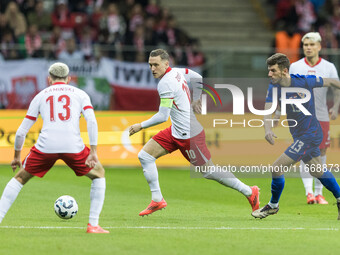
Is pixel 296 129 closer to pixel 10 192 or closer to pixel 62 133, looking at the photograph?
pixel 62 133

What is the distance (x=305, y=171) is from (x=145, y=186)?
141 inches

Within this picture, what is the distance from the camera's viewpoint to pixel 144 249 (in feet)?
27.8

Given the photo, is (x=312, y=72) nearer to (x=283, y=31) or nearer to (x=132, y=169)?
(x=132, y=169)

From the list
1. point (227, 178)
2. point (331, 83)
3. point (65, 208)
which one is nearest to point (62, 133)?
point (65, 208)

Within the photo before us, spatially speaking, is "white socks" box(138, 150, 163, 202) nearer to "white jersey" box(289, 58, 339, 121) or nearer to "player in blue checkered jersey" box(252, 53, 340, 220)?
"player in blue checkered jersey" box(252, 53, 340, 220)

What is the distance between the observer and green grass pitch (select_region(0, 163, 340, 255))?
862 cm

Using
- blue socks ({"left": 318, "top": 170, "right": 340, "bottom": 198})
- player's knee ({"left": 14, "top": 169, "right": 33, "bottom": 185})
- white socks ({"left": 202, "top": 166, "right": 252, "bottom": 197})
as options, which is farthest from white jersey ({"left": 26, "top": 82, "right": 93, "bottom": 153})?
blue socks ({"left": 318, "top": 170, "right": 340, "bottom": 198})

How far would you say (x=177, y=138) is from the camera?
11539 millimetres

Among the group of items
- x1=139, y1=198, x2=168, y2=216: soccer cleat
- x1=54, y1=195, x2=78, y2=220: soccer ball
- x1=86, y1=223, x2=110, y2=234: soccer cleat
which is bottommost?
x1=139, y1=198, x2=168, y2=216: soccer cleat

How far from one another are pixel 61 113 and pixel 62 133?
225 mm

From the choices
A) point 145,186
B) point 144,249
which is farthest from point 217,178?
point 145,186

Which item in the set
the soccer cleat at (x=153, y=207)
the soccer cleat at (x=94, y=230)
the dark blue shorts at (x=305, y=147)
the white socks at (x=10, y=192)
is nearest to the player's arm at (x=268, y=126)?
the dark blue shorts at (x=305, y=147)

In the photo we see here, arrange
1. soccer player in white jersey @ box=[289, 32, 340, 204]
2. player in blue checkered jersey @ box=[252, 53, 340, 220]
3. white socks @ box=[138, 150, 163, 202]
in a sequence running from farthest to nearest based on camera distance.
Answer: soccer player in white jersey @ box=[289, 32, 340, 204] → white socks @ box=[138, 150, 163, 202] → player in blue checkered jersey @ box=[252, 53, 340, 220]

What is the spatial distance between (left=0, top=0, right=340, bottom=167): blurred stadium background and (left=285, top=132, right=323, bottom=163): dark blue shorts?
22.9ft
